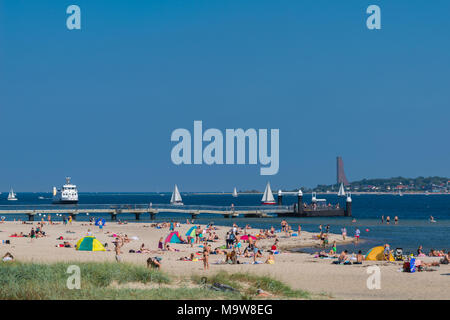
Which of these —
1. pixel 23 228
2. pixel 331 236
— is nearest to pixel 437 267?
pixel 331 236

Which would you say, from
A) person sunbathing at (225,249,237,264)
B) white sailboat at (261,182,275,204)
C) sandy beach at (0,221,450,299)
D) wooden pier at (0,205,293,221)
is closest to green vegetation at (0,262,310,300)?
sandy beach at (0,221,450,299)

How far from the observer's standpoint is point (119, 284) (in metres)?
17.1

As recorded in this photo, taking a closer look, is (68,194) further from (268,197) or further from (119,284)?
(119,284)

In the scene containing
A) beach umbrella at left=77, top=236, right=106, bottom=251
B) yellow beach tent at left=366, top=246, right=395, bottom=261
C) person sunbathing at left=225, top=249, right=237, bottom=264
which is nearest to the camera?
A: person sunbathing at left=225, top=249, right=237, bottom=264

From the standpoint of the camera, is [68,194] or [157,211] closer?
[157,211]

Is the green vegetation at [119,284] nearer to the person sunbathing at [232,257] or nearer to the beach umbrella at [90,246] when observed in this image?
the person sunbathing at [232,257]

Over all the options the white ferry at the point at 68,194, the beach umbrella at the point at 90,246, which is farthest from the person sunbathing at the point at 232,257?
the white ferry at the point at 68,194

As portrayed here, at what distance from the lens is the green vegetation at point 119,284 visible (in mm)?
14266

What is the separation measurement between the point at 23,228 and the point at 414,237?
36574 millimetres

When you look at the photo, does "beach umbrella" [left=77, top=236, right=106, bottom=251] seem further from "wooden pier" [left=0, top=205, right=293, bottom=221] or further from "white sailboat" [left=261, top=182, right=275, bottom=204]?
"white sailboat" [left=261, top=182, right=275, bottom=204]

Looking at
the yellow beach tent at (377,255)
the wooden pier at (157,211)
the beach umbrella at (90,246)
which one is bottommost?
the wooden pier at (157,211)

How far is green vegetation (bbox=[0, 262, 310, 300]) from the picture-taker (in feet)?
46.8

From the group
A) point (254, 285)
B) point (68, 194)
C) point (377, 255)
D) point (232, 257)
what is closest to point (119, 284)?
point (254, 285)
